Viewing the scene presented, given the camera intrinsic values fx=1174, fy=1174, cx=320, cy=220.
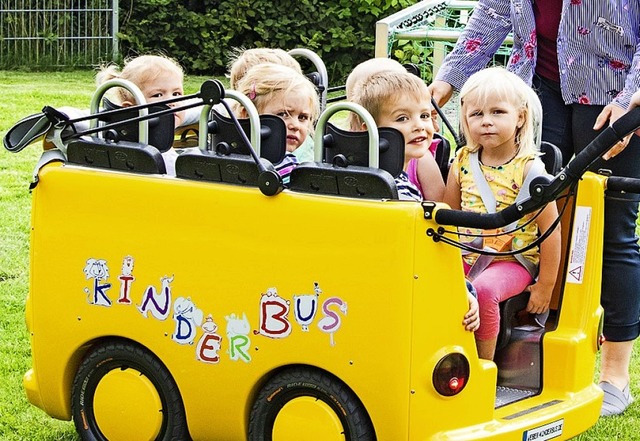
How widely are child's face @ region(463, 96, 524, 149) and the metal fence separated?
9.15 meters

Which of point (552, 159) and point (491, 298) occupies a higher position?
point (552, 159)

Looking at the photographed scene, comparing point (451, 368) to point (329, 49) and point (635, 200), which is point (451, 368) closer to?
point (635, 200)

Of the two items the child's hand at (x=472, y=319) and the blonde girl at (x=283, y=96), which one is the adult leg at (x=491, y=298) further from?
the blonde girl at (x=283, y=96)

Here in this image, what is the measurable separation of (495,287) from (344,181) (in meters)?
0.60

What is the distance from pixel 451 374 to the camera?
2795 mm

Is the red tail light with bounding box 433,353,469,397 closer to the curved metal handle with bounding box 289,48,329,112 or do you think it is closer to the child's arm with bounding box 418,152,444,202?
the child's arm with bounding box 418,152,444,202

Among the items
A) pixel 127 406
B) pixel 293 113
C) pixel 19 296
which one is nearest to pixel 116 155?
pixel 293 113

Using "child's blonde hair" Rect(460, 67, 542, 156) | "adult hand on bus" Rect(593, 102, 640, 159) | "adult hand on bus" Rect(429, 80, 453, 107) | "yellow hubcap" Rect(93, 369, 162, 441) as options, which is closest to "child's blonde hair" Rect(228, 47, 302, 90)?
"adult hand on bus" Rect(429, 80, 453, 107)

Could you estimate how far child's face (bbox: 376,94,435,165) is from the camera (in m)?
3.23

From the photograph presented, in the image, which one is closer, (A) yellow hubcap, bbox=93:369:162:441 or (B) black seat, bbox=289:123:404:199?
(B) black seat, bbox=289:123:404:199

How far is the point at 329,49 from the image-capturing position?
39.7 feet

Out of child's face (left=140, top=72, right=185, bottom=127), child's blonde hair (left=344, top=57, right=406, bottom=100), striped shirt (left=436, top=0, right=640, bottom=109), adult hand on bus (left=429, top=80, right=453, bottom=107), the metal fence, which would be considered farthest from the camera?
the metal fence

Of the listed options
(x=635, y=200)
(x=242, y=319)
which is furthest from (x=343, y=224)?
(x=635, y=200)

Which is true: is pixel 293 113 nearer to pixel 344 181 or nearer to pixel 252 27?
pixel 344 181
